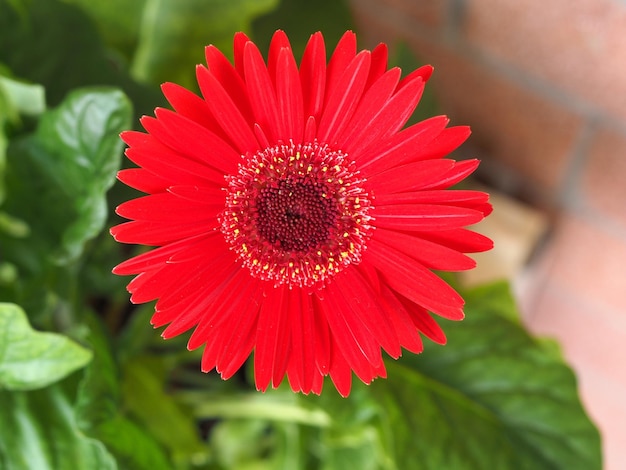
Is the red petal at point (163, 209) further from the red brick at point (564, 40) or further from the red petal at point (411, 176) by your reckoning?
the red brick at point (564, 40)

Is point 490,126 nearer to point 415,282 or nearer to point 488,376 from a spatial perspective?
point 488,376

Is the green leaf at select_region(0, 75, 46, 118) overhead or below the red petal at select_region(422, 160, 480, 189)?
below

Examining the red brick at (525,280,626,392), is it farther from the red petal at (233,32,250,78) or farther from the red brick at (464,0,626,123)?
the red petal at (233,32,250,78)

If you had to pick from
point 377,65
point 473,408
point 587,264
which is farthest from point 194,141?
point 587,264

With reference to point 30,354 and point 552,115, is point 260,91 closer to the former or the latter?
point 30,354

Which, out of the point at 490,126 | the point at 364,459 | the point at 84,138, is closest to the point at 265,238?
the point at 84,138

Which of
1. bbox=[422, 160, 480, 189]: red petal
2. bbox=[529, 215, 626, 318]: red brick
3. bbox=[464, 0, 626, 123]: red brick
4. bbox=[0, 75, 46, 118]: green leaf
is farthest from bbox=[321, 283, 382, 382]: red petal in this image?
bbox=[529, 215, 626, 318]: red brick
